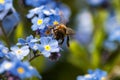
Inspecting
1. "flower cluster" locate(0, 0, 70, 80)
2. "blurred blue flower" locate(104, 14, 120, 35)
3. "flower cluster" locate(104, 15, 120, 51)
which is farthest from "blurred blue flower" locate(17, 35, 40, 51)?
"blurred blue flower" locate(104, 14, 120, 35)

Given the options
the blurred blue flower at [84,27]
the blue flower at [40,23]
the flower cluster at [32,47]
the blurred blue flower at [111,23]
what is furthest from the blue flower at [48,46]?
the blurred blue flower at [84,27]

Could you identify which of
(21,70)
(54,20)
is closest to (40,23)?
(54,20)

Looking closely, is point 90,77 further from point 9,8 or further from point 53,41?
point 9,8

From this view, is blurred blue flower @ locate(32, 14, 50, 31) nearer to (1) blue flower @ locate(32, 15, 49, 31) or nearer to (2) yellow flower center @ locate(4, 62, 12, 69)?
(1) blue flower @ locate(32, 15, 49, 31)

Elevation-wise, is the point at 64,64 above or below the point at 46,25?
above

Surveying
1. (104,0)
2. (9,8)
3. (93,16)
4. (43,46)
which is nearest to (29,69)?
(43,46)

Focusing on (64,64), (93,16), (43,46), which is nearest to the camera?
(43,46)

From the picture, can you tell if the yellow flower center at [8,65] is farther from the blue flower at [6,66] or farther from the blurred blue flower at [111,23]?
the blurred blue flower at [111,23]
